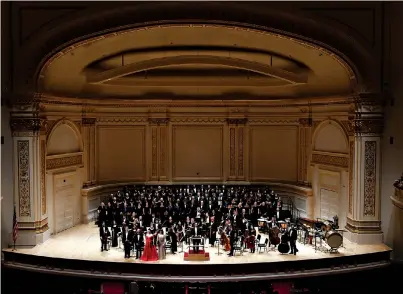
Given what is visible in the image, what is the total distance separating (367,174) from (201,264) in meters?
Answer: 4.26

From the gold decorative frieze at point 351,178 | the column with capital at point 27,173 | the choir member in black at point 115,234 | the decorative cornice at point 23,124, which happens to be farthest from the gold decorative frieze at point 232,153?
the decorative cornice at point 23,124

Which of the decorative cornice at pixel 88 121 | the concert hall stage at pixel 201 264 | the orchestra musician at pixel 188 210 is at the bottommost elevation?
the concert hall stage at pixel 201 264

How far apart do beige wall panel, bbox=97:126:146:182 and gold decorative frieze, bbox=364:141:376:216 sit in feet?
22.9

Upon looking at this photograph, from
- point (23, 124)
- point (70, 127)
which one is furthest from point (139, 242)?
point (70, 127)

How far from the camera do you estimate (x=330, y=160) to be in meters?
11.4

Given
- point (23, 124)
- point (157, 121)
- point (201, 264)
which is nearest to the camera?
point (201, 264)

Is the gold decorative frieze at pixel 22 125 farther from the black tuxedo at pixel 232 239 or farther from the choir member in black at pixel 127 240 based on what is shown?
the black tuxedo at pixel 232 239

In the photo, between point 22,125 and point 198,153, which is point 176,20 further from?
point 198,153

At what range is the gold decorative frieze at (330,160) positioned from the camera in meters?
10.8

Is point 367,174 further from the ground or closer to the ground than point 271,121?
closer to the ground

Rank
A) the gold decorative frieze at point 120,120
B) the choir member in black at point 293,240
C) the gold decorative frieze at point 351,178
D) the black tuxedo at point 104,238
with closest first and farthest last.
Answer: the choir member in black at point 293,240 → the black tuxedo at point 104,238 → the gold decorative frieze at point 351,178 → the gold decorative frieze at point 120,120

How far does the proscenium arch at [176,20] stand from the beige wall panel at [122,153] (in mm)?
4363

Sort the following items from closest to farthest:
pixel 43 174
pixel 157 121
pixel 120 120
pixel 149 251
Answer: pixel 149 251 → pixel 43 174 → pixel 120 120 → pixel 157 121

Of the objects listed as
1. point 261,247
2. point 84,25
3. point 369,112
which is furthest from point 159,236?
point 369,112
